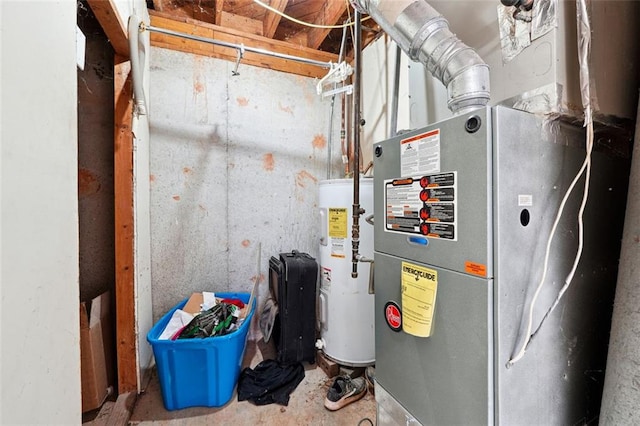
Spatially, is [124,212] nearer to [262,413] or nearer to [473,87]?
[262,413]

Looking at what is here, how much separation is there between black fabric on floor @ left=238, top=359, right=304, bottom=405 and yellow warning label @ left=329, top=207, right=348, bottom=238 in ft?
2.99

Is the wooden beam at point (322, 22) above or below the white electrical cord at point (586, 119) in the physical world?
above

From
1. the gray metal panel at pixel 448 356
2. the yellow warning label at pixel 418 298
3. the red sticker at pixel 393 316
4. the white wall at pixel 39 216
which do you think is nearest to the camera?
the white wall at pixel 39 216

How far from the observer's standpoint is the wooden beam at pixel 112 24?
42.6 inches

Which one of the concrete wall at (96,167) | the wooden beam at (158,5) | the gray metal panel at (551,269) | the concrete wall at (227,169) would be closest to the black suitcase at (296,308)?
the concrete wall at (227,169)

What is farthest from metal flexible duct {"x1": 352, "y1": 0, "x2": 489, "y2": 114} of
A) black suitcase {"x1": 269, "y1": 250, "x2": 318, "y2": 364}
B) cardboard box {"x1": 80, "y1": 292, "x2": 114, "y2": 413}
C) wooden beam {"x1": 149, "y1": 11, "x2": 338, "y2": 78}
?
cardboard box {"x1": 80, "y1": 292, "x2": 114, "y2": 413}

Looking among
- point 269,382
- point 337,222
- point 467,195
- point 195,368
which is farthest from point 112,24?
point 269,382

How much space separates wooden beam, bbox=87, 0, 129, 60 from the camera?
1083 millimetres

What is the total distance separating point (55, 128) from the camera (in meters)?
0.67

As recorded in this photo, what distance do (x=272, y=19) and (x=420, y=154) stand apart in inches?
71.1

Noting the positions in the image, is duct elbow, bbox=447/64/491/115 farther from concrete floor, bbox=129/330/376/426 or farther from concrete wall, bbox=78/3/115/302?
concrete wall, bbox=78/3/115/302

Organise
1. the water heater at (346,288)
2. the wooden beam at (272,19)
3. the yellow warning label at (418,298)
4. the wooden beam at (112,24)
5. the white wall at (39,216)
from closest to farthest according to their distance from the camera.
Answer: the white wall at (39,216) < the yellow warning label at (418,298) < the wooden beam at (112,24) < the water heater at (346,288) < the wooden beam at (272,19)

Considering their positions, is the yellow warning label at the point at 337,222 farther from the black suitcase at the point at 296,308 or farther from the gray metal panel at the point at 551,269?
the gray metal panel at the point at 551,269

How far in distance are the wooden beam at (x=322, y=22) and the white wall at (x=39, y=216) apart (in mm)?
1497
